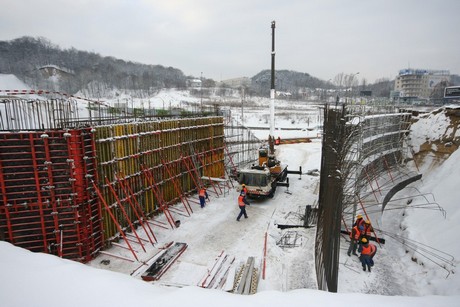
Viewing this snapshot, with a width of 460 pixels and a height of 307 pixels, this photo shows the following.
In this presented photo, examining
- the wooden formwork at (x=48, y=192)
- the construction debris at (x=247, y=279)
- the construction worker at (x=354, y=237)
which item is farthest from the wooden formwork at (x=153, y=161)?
the construction worker at (x=354, y=237)

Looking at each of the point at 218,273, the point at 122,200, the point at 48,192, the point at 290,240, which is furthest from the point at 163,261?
the point at 290,240

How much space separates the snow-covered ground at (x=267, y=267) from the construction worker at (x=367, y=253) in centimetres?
32

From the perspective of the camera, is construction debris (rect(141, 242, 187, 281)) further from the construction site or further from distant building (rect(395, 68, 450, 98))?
distant building (rect(395, 68, 450, 98))

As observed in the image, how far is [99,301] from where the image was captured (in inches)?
157

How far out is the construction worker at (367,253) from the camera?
8.95 meters

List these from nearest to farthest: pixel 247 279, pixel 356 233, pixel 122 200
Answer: pixel 247 279 → pixel 356 233 → pixel 122 200

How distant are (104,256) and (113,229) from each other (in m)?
1.15

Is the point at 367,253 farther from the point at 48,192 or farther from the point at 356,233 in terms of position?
the point at 48,192

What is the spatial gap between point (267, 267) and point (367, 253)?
3.34m

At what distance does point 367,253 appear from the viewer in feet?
29.4

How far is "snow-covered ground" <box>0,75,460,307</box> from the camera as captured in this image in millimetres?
4156

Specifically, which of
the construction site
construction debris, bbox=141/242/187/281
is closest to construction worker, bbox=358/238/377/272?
the construction site

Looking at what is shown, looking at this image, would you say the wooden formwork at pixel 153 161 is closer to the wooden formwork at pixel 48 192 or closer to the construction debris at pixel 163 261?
the wooden formwork at pixel 48 192

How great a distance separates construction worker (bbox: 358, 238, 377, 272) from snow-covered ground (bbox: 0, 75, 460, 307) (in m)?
0.32
